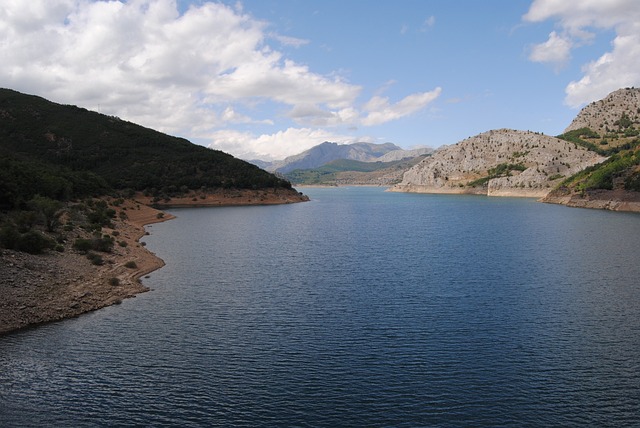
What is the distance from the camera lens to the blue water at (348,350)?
16656mm

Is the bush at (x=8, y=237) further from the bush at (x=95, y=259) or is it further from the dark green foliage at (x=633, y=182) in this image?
the dark green foliage at (x=633, y=182)

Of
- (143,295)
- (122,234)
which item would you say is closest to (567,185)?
(122,234)

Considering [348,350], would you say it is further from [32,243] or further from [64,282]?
[32,243]

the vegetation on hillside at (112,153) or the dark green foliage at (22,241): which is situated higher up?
the vegetation on hillside at (112,153)

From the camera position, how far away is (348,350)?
22062 mm

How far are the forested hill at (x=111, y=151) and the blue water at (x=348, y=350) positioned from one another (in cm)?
9766

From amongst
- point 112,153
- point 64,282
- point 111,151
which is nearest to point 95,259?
point 64,282

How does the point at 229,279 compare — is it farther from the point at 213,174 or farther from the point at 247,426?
the point at 213,174

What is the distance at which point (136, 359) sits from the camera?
69.5ft

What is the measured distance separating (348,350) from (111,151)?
138 meters

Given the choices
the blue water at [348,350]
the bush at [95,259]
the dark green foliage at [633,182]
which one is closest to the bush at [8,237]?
the bush at [95,259]

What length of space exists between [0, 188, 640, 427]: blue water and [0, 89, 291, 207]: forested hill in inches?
3845

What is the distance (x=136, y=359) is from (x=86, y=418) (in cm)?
499

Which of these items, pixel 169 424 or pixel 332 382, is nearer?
pixel 169 424
